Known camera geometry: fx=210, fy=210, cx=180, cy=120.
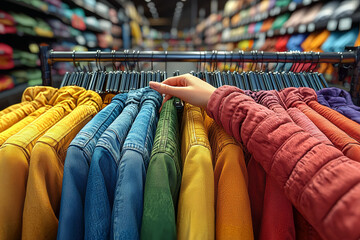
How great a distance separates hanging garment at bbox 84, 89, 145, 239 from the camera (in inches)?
14.7

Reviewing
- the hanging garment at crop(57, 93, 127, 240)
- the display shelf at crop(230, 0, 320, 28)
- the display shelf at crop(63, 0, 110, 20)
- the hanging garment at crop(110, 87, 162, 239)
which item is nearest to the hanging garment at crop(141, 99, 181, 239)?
the hanging garment at crop(110, 87, 162, 239)

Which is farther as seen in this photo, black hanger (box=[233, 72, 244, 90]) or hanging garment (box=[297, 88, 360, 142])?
black hanger (box=[233, 72, 244, 90])

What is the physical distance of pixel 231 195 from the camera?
0.39 metres

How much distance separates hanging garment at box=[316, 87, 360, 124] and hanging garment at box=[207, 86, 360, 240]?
31 centimetres

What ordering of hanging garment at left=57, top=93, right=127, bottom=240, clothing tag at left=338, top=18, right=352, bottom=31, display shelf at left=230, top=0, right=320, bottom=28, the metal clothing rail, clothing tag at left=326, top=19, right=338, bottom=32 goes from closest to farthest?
hanging garment at left=57, top=93, right=127, bottom=240 < the metal clothing rail < clothing tag at left=338, top=18, right=352, bottom=31 < clothing tag at left=326, top=19, right=338, bottom=32 < display shelf at left=230, top=0, right=320, bottom=28

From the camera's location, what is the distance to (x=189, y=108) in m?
0.61

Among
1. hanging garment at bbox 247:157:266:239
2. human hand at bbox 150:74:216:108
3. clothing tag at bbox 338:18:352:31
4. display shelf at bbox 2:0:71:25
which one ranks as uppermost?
display shelf at bbox 2:0:71:25

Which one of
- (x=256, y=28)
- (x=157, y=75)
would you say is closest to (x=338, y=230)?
(x=157, y=75)

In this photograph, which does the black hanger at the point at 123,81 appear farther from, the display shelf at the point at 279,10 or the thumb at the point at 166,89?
the display shelf at the point at 279,10

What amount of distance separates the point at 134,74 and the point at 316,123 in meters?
0.64

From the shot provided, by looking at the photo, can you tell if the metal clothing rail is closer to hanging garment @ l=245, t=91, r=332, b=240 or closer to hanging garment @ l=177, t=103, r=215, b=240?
hanging garment @ l=245, t=91, r=332, b=240

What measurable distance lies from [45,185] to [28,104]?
1.02 ft

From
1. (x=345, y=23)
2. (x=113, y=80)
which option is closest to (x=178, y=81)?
(x=113, y=80)

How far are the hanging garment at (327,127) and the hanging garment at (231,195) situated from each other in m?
0.20
